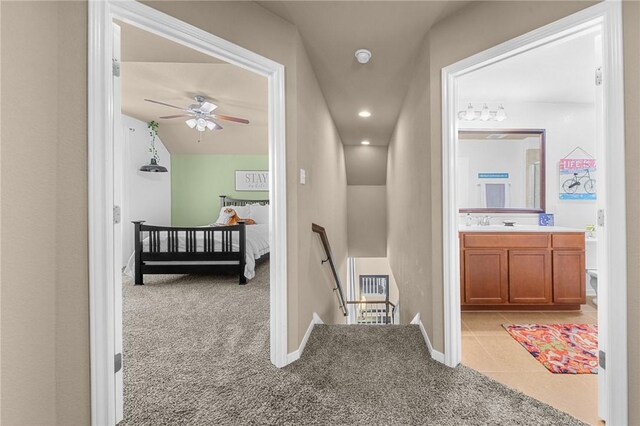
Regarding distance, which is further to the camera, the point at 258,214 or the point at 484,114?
the point at 258,214

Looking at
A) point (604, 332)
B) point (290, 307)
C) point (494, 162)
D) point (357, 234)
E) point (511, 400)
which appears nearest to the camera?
point (604, 332)

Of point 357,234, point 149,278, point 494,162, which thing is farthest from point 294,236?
point 357,234

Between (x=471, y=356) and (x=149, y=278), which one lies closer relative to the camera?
(x=471, y=356)

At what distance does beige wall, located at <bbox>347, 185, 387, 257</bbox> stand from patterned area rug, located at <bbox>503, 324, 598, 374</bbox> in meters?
4.02

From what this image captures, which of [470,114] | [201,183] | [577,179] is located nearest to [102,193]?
[470,114]

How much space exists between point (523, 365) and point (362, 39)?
2.66 m

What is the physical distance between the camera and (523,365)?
1.88 m

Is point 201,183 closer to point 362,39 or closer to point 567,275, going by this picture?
point 362,39

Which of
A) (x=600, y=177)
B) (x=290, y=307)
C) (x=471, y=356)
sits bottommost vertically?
(x=471, y=356)

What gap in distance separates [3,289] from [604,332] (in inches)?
98.7

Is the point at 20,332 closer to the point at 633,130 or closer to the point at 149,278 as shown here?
the point at 633,130

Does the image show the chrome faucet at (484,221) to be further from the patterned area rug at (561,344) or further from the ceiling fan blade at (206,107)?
the ceiling fan blade at (206,107)

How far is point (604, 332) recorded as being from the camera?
4.28 ft

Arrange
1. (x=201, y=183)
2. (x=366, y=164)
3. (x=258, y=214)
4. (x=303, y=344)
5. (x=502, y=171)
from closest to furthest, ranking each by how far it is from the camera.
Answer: (x=303, y=344) → (x=502, y=171) → (x=258, y=214) → (x=366, y=164) → (x=201, y=183)
